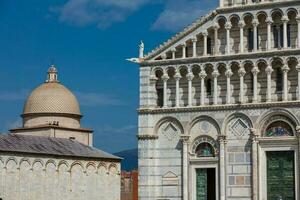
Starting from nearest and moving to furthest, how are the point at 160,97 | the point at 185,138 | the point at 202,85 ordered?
the point at 202,85
the point at 185,138
the point at 160,97

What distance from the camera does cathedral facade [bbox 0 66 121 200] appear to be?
156 ft

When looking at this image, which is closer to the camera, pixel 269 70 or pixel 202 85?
pixel 269 70

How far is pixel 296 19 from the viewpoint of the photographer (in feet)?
A: 131

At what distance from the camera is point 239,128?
41.2 meters

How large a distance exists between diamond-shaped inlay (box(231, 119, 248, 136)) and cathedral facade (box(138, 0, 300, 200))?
50 mm

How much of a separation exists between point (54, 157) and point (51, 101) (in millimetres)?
11570

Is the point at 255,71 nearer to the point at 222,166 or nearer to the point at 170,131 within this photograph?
the point at 222,166

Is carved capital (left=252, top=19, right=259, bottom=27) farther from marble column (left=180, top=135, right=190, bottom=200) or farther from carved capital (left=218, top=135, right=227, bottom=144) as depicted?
marble column (left=180, top=135, right=190, bottom=200)

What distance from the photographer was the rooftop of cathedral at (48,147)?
48.6 metres

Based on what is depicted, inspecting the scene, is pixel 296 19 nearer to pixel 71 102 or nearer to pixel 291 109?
pixel 291 109

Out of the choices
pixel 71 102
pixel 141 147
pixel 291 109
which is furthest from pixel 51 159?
pixel 291 109

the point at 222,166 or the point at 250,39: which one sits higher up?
the point at 250,39

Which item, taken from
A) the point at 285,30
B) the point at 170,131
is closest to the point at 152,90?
the point at 170,131

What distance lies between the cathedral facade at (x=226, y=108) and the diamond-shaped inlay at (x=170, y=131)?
0.19ft
